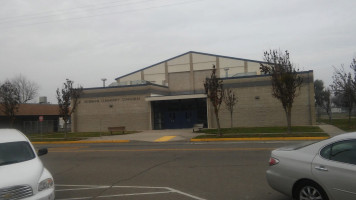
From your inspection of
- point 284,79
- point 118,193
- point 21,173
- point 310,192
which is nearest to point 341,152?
point 310,192

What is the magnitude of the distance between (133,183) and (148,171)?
1.77 meters

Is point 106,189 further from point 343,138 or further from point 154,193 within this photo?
point 343,138

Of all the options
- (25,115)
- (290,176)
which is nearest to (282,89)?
(290,176)

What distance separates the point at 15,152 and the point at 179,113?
3356 cm

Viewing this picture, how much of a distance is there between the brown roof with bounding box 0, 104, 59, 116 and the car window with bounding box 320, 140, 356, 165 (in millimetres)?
45907

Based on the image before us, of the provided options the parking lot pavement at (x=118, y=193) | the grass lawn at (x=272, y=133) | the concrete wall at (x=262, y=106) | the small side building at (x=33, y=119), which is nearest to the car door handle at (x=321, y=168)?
the parking lot pavement at (x=118, y=193)

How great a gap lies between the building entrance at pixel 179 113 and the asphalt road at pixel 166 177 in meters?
25.4

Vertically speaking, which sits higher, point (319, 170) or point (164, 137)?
point (319, 170)

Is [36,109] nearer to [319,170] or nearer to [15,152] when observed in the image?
[15,152]

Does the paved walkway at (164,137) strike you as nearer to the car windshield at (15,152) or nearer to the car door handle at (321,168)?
the car windshield at (15,152)

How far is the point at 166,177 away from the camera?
973cm

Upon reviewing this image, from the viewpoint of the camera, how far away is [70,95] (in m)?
30.3

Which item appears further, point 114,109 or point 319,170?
point 114,109

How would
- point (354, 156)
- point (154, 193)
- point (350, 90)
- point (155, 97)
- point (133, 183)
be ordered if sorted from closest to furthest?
1. point (354, 156)
2. point (154, 193)
3. point (133, 183)
4. point (350, 90)
5. point (155, 97)
